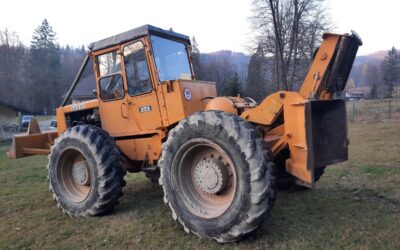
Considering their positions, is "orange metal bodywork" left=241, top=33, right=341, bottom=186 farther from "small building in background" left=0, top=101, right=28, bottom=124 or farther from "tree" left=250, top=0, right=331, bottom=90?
"small building in background" left=0, top=101, right=28, bottom=124

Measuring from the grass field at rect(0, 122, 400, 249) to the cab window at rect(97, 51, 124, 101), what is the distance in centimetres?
197

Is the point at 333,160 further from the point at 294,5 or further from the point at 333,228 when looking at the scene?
the point at 294,5

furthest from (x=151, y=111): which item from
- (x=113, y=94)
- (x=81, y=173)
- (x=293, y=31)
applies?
(x=293, y=31)

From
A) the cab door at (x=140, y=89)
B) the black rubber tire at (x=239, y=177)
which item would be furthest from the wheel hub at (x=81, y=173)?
the black rubber tire at (x=239, y=177)

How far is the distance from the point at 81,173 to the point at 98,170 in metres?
0.67

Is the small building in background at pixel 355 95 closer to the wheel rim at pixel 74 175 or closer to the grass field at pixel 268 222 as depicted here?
the grass field at pixel 268 222

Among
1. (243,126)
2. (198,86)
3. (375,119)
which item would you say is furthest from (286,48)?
(243,126)

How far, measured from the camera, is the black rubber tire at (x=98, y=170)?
5.50 metres

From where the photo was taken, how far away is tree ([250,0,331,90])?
25672 mm

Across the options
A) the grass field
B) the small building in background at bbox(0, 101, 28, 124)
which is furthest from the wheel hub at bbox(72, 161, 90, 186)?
the small building in background at bbox(0, 101, 28, 124)

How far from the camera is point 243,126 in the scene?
4176mm

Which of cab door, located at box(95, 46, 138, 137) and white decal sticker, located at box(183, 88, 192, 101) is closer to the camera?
white decal sticker, located at box(183, 88, 192, 101)

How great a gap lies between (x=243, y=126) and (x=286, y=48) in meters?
24.0

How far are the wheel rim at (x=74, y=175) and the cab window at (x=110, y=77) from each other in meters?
1.15
